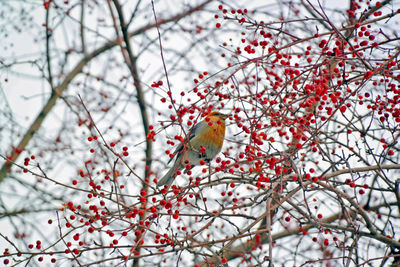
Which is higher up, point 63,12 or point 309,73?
point 63,12

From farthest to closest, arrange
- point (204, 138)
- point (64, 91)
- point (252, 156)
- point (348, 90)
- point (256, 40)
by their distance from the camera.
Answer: point (64, 91) → point (204, 138) → point (256, 40) → point (348, 90) → point (252, 156)

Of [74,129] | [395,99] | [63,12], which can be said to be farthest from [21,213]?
[395,99]

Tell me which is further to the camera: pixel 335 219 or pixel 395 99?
pixel 335 219

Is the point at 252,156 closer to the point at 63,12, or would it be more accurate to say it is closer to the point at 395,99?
the point at 395,99

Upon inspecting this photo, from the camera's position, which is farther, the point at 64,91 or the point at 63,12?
the point at 64,91

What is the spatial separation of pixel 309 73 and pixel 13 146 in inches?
222

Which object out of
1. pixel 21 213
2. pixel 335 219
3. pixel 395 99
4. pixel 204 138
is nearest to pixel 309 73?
pixel 395 99

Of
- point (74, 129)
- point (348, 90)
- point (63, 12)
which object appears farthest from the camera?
point (74, 129)

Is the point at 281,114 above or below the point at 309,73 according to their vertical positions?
below

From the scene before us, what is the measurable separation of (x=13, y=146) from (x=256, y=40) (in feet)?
16.6

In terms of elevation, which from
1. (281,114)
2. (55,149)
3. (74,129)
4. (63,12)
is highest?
(63,12)

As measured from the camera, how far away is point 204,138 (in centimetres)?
584

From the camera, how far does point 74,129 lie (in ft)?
24.2

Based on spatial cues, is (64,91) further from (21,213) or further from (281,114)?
(281,114)
